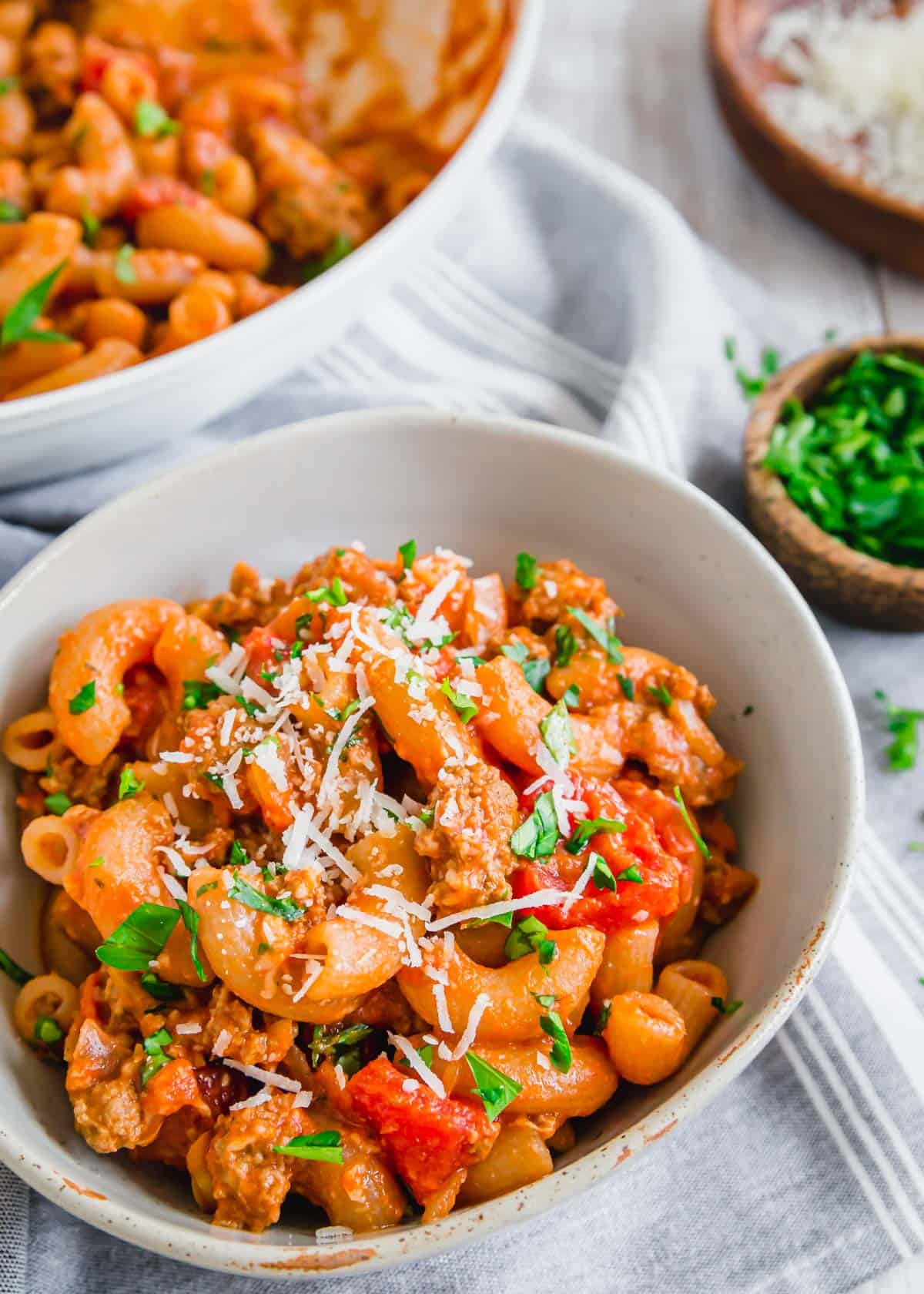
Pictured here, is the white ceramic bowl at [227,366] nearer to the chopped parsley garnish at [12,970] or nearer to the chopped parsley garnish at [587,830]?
the chopped parsley garnish at [12,970]

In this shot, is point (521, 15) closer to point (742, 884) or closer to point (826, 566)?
point (826, 566)

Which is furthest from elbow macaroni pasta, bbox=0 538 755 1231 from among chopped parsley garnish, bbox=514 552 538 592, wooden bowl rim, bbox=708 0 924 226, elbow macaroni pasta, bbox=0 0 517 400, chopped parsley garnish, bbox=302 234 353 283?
wooden bowl rim, bbox=708 0 924 226

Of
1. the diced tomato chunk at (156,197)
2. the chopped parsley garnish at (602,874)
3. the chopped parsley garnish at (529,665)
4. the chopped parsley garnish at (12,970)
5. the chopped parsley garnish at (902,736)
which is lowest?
the chopped parsley garnish at (12,970)

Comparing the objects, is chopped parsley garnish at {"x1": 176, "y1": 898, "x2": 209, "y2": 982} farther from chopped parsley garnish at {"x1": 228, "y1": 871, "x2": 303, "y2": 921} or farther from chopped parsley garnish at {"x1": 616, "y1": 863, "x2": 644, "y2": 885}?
chopped parsley garnish at {"x1": 616, "y1": 863, "x2": 644, "y2": 885}

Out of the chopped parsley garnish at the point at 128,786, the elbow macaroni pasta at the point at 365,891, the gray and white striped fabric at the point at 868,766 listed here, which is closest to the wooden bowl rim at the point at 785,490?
the gray and white striped fabric at the point at 868,766

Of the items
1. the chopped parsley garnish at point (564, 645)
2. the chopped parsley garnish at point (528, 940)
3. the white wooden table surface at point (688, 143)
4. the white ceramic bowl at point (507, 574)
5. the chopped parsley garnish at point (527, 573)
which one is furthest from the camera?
the white wooden table surface at point (688, 143)

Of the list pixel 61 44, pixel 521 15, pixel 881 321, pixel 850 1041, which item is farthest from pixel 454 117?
pixel 850 1041

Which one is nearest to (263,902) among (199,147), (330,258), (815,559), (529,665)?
(529,665)
